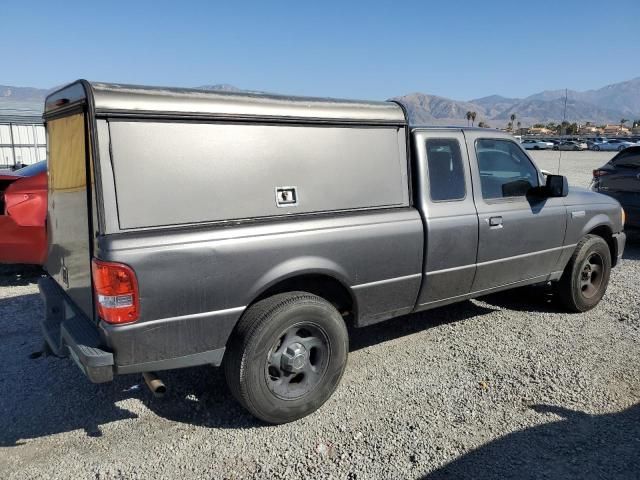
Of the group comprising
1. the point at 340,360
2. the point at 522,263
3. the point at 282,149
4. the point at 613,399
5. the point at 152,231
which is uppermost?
the point at 282,149

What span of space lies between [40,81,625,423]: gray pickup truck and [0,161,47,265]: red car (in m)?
2.10

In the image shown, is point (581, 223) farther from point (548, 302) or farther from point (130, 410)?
point (130, 410)

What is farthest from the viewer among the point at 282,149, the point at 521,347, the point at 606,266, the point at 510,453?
the point at 606,266

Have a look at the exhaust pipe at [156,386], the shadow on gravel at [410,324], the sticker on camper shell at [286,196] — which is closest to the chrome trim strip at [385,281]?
the sticker on camper shell at [286,196]

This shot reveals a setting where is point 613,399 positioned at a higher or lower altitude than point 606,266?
lower

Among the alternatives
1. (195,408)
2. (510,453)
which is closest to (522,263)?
(510,453)

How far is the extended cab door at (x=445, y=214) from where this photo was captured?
13.1 ft

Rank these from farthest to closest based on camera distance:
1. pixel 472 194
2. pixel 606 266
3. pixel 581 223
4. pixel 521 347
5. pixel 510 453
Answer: pixel 606 266 → pixel 581 223 → pixel 521 347 → pixel 472 194 → pixel 510 453

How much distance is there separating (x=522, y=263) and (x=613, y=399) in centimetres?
141

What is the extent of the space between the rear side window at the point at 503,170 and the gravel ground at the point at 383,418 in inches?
54.6

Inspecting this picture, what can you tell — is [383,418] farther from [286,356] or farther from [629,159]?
[629,159]

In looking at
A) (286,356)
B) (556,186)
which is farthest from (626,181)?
(286,356)

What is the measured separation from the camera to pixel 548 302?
5844 mm

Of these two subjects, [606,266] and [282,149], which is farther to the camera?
[606,266]
